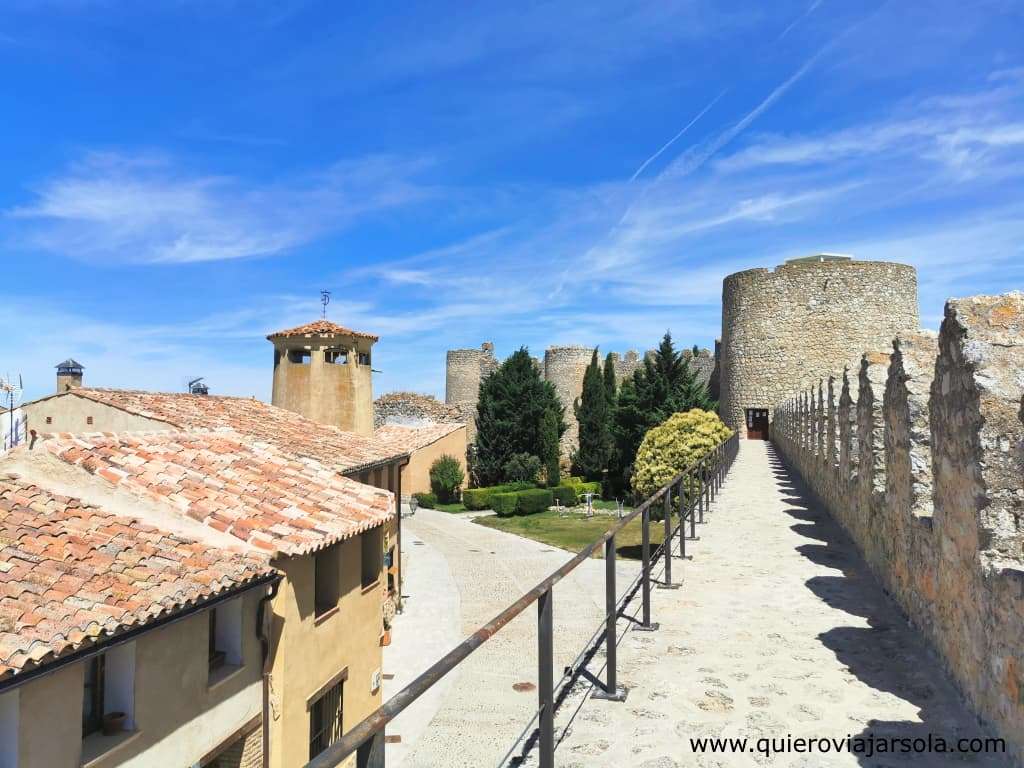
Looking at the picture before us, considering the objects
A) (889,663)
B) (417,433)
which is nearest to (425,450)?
(417,433)

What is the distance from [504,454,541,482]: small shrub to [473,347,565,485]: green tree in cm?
59

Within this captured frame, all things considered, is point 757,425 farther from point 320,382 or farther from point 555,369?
point 320,382

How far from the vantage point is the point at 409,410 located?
4453cm

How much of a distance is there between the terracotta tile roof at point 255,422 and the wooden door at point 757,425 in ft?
74.8

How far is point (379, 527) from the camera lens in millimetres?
12289

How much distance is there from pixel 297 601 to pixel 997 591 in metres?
8.36

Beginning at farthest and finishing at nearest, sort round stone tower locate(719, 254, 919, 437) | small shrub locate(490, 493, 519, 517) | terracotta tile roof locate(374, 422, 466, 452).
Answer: terracotta tile roof locate(374, 422, 466, 452), small shrub locate(490, 493, 519, 517), round stone tower locate(719, 254, 919, 437)

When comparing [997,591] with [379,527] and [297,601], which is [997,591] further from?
[379,527]

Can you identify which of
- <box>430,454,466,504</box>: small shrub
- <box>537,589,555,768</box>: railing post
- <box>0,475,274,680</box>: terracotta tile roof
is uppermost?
<box>537,589,555,768</box>: railing post

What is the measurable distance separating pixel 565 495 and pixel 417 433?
8565 millimetres

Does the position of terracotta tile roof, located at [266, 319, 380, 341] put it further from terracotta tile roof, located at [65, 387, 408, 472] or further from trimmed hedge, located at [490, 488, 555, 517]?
trimmed hedge, located at [490, 488, 555, 517]

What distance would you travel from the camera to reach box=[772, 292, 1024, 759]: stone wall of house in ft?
9.99

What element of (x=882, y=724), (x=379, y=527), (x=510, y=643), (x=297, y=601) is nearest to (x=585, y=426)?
(x=510, y=643)

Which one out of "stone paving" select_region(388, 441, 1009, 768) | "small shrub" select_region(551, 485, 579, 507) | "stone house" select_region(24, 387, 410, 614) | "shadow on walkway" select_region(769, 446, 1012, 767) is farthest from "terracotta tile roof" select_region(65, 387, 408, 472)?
"small shrub" select_region(551, 485, 579, 507)
